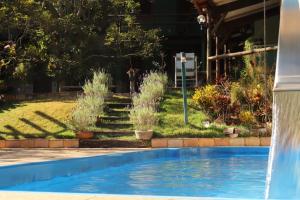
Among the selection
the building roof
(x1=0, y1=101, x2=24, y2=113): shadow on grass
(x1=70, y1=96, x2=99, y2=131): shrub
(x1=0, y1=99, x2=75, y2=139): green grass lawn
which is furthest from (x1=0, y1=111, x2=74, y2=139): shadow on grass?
the building roof

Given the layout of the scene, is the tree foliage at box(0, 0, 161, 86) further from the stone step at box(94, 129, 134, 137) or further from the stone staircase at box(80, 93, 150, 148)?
the stone step at box(94, 129, 134, 137)

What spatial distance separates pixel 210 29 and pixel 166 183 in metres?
9.85

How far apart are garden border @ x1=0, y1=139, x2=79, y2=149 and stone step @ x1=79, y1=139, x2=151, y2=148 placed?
239mm

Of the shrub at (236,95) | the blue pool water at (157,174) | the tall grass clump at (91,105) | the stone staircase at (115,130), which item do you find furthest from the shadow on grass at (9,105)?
the shrub at (236,95)

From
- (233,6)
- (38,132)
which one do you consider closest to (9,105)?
(38,132)

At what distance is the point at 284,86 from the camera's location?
13.8 ft

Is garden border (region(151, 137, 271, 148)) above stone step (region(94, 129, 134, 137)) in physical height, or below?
below

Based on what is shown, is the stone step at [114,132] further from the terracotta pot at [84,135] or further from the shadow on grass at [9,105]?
the shadow on grass at [9,105]

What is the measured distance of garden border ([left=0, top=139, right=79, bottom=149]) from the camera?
12.0 metres

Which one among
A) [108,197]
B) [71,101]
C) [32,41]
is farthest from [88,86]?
[108,197]

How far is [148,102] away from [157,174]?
5.57 m

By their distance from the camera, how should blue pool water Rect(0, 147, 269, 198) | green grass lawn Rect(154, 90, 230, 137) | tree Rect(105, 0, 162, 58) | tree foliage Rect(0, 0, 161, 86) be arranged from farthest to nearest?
tree Rect(105, 0, 162, 58), tree foliage Rect(0, 0, 161, 86), green grass lawn Rect(154, 90, 230, 137), blue pool water Rect(0, 147, 269, 198)

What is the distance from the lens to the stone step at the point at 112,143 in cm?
1209

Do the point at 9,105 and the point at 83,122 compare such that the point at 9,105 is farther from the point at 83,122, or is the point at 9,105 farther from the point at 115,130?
the point at 115,130
